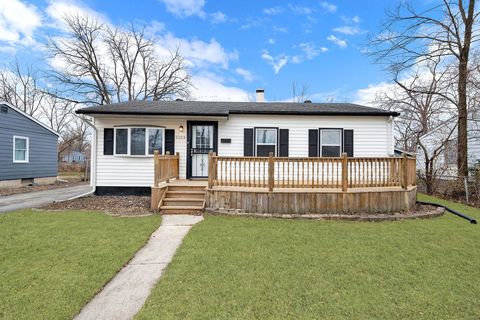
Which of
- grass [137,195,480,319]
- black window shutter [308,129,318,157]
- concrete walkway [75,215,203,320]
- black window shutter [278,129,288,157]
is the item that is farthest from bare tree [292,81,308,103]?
concrete walkway [75,215,203,320]

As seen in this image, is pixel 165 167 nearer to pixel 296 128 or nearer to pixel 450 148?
pixel 296 128

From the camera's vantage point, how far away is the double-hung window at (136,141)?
28.6 ft

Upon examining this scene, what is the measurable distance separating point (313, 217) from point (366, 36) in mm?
9691

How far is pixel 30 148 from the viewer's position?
1390cm

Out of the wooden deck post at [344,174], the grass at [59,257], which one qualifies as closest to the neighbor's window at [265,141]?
the wooden deck post at [344,174]

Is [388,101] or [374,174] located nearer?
[374,174]

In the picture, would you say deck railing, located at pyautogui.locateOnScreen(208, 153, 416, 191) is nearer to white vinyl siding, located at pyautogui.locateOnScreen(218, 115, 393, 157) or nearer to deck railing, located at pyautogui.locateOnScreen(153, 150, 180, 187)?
deck railing, located at pyautogui.locateOnScreen(153, 150, 180, 187)

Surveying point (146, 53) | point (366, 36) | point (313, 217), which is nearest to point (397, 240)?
point (313, 217)

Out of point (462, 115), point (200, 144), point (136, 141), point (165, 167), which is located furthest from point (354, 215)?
point (462, 115)

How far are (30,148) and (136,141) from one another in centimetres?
952

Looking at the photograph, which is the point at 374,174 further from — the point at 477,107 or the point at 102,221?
the point at 477,107

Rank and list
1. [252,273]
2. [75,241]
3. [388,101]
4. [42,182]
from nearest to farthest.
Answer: [252,273] < [75,241] < [42,182] < [388,101]

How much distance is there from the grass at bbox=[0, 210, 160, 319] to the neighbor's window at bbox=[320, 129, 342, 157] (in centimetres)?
634

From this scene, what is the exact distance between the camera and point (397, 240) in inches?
180
